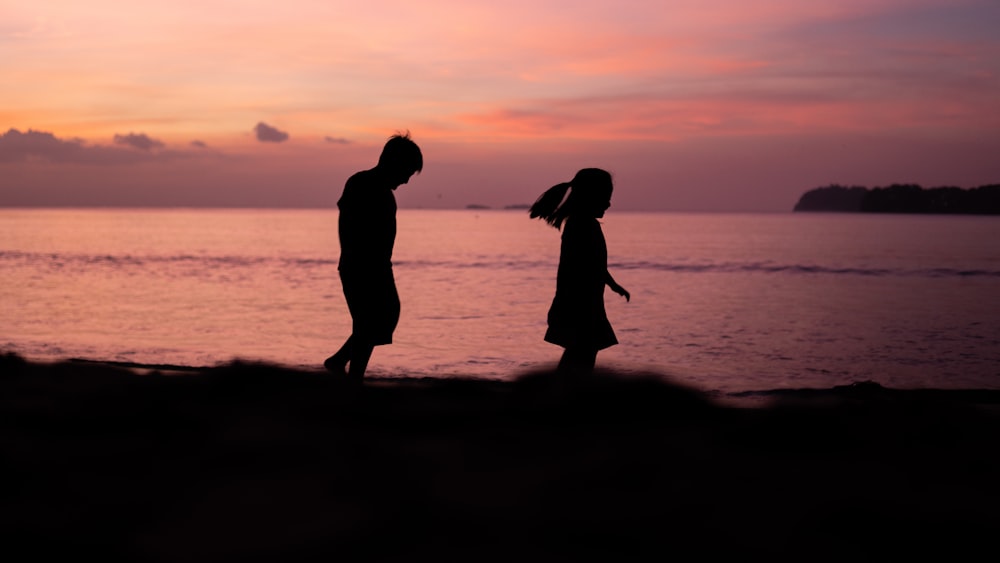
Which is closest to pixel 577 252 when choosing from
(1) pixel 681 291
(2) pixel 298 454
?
(2) pixel 298 454

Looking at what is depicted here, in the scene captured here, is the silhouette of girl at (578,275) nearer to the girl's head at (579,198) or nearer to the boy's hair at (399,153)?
the girl's head at (579,198)

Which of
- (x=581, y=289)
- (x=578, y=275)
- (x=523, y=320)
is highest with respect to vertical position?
(x=578, y=275)

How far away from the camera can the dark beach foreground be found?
327cm

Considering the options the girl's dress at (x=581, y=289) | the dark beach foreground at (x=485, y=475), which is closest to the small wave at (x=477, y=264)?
the girl's dress at (x=581, y=289)

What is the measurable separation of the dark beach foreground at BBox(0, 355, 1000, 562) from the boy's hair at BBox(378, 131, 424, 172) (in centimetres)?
160

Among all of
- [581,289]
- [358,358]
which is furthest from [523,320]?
[358,358]

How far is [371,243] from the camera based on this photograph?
6.14 m

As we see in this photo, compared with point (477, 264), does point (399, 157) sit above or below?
above

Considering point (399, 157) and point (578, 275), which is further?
point (578, 275)

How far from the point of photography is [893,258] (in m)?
46.7

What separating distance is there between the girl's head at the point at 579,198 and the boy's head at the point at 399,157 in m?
1.00

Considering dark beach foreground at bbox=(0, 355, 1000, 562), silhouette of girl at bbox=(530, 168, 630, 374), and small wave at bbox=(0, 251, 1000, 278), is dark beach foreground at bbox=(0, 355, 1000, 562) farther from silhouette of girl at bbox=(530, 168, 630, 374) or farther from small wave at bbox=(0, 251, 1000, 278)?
small wave at bbox=(0, 251, 1000, 278)

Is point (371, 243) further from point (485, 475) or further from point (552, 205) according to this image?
point (485, 475)

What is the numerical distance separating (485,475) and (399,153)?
2.64 metres
